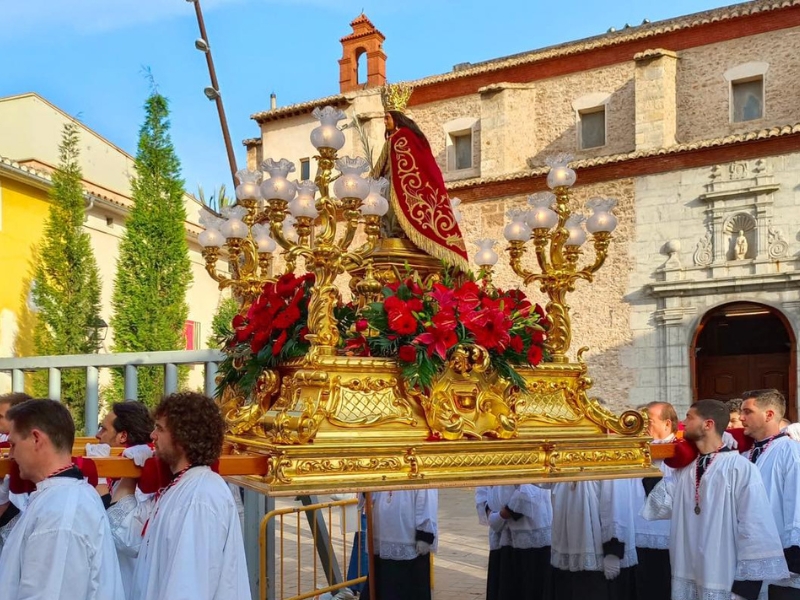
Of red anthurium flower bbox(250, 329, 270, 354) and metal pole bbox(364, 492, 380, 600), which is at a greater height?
red anthurium flower bbox(250, 329, 270, 354)

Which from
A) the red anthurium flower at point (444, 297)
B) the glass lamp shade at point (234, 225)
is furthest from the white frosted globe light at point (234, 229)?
the red anthurium flower at point (444, 297)

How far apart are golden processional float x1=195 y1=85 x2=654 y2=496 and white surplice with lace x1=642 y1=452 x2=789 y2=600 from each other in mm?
609

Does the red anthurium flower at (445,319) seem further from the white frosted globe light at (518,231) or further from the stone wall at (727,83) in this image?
the stone wall at (727,83)

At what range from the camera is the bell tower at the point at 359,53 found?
2183 centimetres

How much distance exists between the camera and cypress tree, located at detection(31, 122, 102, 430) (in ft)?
54.3

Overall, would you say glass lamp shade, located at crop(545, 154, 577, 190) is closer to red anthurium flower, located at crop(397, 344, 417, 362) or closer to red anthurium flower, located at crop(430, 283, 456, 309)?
red anthurium flower, located at crop(430, 283, 456, 309)

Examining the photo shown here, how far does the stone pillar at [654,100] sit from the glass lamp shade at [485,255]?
12.5 metres

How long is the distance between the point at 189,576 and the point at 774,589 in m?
3.59

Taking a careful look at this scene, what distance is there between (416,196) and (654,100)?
14.1 metres

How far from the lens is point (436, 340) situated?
4004 mm

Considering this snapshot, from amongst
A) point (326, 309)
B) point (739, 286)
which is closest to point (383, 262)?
point (326, 309)

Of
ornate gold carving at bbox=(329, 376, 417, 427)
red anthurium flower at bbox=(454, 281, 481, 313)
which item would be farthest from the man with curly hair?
red anthurium flower at bbox=(454, 281, 481, 313)

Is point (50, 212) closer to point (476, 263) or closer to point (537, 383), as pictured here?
point (476, 263)

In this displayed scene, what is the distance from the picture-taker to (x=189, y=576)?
305 centimetres
